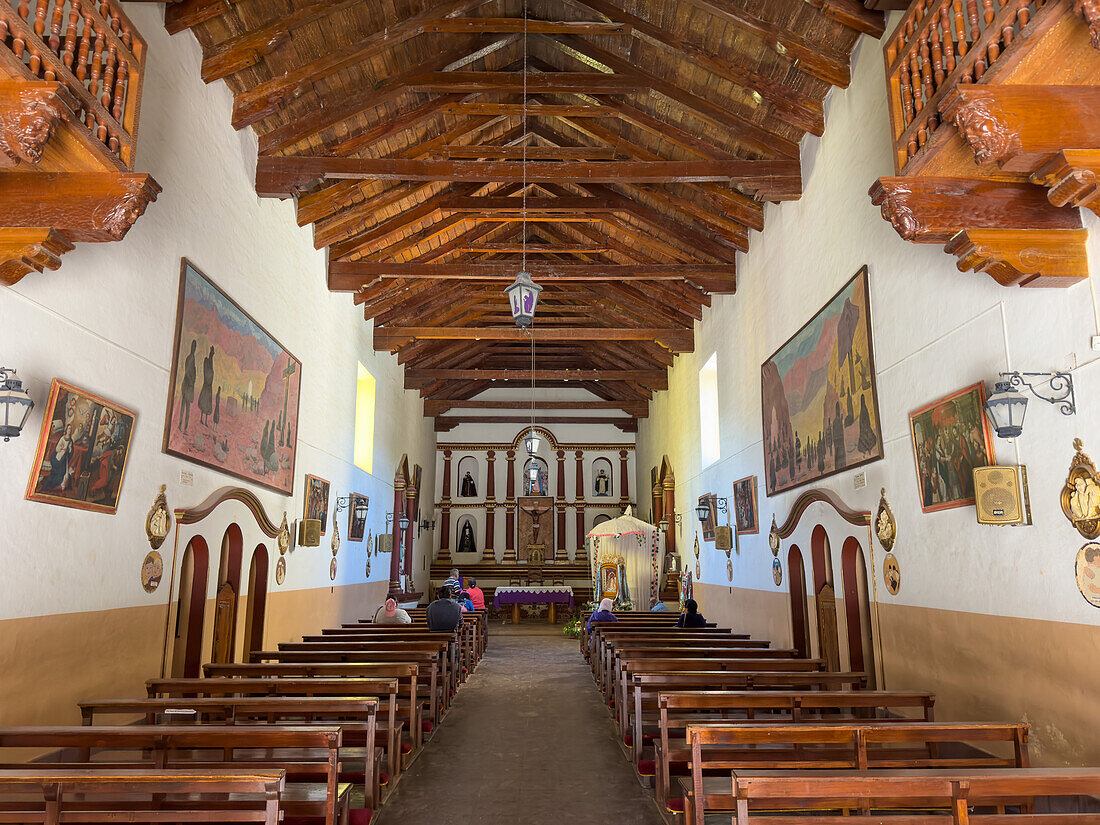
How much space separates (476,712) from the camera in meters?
8.75

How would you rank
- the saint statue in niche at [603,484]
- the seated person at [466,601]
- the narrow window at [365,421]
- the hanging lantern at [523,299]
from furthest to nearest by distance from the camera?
the saint statue in niche at [603,484] → the seated person at [466,601] → the narrow window at [365,421] → the hanging lantern at [523,299]

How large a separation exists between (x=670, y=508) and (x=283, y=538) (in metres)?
10.7

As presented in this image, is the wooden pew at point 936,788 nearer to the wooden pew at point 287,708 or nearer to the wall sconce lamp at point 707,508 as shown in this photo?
the wooden pew at point 287,708

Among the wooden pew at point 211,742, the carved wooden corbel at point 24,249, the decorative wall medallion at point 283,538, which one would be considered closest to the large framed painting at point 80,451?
the carved wooden corbel at point 24,249

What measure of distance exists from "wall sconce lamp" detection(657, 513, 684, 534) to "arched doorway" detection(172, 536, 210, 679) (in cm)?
1157

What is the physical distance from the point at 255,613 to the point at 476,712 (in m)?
2.93

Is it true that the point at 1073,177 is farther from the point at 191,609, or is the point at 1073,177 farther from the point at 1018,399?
the point at 191,609

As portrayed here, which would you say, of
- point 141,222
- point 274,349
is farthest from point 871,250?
point 274,349

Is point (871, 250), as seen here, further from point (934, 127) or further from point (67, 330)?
point (67, 330)

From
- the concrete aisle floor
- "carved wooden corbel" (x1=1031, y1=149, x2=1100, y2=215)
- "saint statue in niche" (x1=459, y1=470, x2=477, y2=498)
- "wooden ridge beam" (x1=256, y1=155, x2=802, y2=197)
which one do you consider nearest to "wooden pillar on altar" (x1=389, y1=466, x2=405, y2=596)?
"saint statue in niche" (x1=459, y1=470, x2=477, y2=498)

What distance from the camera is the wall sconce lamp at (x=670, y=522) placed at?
686 inches

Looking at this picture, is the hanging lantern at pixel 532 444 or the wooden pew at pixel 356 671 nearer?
the wooden pew at pixel 356 671

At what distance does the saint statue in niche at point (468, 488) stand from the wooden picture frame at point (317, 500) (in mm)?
12003

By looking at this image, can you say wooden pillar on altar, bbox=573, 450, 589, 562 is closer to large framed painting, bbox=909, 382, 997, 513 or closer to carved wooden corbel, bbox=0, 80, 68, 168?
large framed painting, bbox=909, 382, 997, 513
